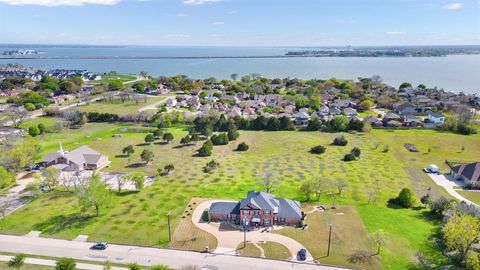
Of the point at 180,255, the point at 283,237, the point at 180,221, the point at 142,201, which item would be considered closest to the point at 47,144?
the point at 142,201

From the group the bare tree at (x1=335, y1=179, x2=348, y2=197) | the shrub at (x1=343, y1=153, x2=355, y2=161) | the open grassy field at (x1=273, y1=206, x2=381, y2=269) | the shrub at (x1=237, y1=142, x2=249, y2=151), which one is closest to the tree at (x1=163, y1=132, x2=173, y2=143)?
the shrub at (x1=237, y1=142, x2=249, y2=151)

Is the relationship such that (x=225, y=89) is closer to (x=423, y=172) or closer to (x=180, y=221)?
(x=423, y=172)

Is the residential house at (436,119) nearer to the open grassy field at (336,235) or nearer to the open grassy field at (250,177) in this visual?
the open grassy field at (250,177)

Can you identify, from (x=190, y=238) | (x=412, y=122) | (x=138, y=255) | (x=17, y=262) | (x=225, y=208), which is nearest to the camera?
(x=17, y=262)

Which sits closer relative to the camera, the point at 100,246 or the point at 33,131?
the point at 100,246

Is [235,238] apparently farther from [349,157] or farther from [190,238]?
[349,157]

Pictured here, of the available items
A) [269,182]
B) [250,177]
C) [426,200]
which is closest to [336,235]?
[269,182]

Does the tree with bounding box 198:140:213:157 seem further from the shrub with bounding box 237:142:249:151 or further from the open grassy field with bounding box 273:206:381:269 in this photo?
the open grassy field with bounding box 273:206:381:269
